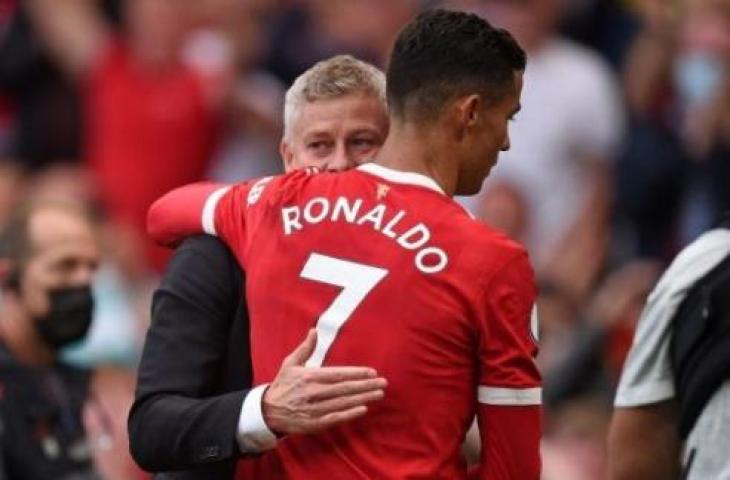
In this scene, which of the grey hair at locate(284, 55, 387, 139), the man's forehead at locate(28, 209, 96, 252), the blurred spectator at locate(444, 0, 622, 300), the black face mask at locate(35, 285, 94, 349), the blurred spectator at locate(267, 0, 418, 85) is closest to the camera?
the grey hair at locate(284, 55, 387, 139)

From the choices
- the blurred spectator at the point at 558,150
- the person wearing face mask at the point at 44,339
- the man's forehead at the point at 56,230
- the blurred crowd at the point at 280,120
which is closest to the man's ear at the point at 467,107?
the person wearing face mask at the point at 44,339

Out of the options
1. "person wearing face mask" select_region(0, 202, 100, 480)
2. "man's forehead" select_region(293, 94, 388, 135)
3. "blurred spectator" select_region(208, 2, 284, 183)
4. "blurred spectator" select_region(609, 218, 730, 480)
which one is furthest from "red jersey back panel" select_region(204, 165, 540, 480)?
"blurred spectator" select_region(208, 2, 284, 183)

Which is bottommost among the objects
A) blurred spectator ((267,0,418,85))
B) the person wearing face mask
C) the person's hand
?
the person wearing face mask

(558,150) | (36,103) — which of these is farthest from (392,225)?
(36,103)

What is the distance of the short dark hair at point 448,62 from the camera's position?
496 cm

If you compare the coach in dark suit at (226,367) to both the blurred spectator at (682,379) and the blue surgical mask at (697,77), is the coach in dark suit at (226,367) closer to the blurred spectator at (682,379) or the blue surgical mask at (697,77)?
the blurred spectator at (682,379)

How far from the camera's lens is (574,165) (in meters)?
10.2

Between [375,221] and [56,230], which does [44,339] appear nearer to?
[56,230]

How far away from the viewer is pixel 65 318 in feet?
22.6

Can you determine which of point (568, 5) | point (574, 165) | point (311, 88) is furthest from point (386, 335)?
point (568, 5)

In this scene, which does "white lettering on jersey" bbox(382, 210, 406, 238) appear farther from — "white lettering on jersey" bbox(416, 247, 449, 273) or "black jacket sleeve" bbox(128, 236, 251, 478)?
"black jacket sleeve" bbox(128, 236, 251, 478)

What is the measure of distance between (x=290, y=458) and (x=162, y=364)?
35 cm

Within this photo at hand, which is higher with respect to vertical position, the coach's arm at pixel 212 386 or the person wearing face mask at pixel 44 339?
the coach's arm at pixel 212 386

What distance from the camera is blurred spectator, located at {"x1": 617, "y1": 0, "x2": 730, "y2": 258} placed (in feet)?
32.1
